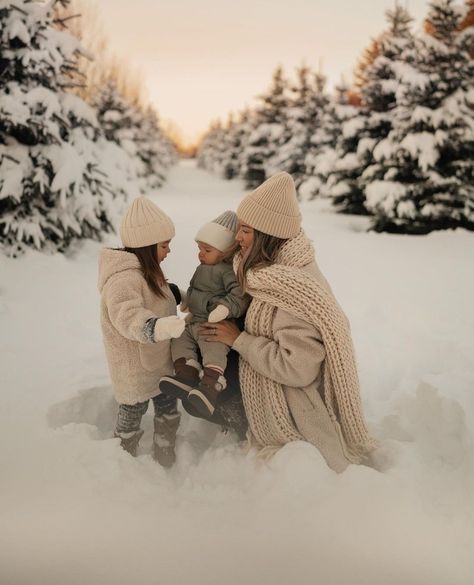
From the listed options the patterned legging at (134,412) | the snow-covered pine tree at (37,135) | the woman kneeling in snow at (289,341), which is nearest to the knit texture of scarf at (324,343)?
the woman kneeling in snow at (289,341)

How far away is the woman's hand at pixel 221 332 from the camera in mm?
2590

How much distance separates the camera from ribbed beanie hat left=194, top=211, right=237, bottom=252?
271 centimetres

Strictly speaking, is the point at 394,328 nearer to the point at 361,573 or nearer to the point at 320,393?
the point at 320,393

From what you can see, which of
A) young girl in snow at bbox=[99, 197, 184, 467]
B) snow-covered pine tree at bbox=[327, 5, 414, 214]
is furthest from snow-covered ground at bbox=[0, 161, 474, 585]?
snow-covered pine tree at bbox=[327, 5, 414, 214]

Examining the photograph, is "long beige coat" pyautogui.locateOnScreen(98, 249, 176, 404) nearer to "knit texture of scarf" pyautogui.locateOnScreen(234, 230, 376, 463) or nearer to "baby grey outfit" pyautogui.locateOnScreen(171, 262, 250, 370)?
"baby grey outfit" pyautogui.locateOnScreen(171, 262, 250, 370)

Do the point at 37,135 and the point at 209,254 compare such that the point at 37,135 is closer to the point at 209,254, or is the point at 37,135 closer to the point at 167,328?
the point at 209,254

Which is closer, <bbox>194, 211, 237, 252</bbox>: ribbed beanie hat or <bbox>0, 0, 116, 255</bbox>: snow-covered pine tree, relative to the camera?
<bbox>194, 211, 237, 252</bbox>: ribbed beanie hat

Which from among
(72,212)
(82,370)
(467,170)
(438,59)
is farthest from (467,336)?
(438,59)

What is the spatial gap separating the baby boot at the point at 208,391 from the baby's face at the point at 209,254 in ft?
2.18

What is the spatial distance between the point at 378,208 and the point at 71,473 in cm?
1011

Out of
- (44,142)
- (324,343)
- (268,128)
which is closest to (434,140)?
(44,142)

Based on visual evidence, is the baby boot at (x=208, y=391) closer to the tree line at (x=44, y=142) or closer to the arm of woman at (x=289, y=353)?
the arm of woman at (x=289, y=353)

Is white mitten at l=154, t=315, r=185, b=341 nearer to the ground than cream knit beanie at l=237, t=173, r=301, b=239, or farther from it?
nearer to the ground

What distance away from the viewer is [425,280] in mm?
7215
